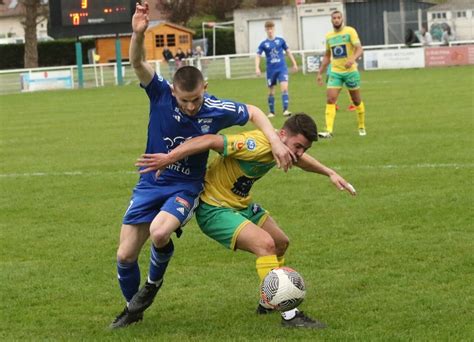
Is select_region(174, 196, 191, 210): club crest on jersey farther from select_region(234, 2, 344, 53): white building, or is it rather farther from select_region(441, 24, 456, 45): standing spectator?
select_region(234, 2, 344, 53): white building

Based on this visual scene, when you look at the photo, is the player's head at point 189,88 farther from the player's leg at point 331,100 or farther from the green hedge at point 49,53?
the green hedge at point 49,53

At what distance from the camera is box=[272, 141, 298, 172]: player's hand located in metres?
5.91

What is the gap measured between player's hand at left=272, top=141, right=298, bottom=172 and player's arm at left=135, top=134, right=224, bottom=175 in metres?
0.37

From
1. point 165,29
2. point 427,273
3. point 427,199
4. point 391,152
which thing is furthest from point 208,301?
point 165,29

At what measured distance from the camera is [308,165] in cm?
638

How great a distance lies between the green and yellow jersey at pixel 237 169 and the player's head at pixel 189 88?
0.30 metres

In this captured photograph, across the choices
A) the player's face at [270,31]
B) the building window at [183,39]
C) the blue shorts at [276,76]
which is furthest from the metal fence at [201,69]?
the blue shorts at [276,76]

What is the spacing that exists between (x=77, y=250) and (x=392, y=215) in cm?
312

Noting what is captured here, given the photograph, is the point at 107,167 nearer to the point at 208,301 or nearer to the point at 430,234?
the point at 430,234

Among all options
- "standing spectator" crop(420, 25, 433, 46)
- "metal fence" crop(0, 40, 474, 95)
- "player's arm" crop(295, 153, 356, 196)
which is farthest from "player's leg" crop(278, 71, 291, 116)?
"standing spectator" crop(420, 25, 433, 46)

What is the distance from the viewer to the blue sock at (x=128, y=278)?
21.2 feet

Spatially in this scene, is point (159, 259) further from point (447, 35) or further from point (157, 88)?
point (447, 35)

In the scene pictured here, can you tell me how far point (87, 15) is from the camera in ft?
120

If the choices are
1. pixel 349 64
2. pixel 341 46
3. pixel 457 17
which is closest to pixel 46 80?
pixel 341 46
